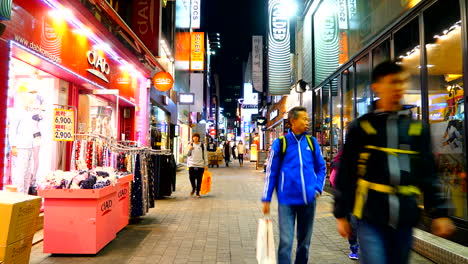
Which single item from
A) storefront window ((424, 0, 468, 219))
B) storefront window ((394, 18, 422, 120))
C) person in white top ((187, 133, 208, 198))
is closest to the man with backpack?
storefront window ((424, 0, 468, 219))

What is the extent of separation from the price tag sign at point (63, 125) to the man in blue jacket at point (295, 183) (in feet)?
14.5

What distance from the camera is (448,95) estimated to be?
6.17m

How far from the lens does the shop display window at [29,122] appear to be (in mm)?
7175

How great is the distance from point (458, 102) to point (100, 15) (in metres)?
8.62

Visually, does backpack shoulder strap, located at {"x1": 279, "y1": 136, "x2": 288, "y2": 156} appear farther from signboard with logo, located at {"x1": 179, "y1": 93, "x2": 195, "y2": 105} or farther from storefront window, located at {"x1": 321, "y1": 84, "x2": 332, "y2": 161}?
signboard with logo, located at {"x1": 179, "y1": 93, "x2": 195, "y2": 105}

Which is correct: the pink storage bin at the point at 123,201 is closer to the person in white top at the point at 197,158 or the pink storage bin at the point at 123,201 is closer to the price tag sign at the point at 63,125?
the price tag sign at the point at 63,125

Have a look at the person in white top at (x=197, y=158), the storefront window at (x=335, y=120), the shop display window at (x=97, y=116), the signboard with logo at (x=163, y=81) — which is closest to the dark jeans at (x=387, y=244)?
the shop display window at (x=97, y=116)

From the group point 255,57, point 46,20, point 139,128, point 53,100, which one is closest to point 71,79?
point 53,100

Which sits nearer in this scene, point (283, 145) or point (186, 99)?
point (283, 145)

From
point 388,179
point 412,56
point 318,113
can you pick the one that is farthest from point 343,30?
point 388,179

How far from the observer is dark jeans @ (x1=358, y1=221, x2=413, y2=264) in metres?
2.19

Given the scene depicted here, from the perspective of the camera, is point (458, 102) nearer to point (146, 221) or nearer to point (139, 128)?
point (146, 221)

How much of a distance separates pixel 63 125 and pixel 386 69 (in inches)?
233

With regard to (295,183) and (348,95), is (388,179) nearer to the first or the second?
(295,183)
